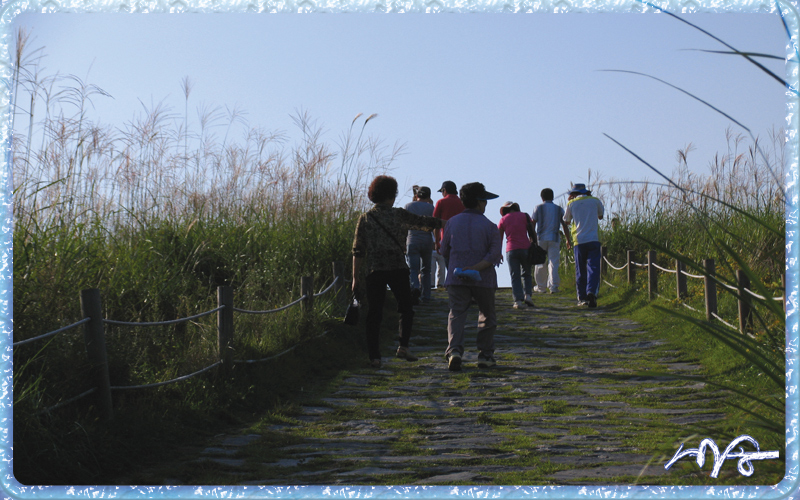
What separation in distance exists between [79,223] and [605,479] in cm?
510

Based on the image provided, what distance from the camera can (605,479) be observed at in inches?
157

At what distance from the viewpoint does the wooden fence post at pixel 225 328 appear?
6.59 meters

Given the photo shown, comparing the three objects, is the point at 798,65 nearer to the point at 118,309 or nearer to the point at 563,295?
the point at 118,309

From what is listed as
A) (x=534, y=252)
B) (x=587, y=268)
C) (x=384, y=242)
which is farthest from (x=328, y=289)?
(x=587, y=268)

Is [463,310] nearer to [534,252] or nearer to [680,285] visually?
[534,252]

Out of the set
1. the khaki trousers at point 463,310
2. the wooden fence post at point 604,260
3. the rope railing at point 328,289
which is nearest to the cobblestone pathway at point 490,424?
the khaki trousers at point 463,310

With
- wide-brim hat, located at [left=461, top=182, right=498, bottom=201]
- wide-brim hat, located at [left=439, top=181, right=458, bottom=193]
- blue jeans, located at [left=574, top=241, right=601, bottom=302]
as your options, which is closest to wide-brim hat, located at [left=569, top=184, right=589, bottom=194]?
blue jeans, located at [left=574, top=241, right=601, bottom=302]

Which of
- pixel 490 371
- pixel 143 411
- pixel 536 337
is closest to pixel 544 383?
pixel 490 371

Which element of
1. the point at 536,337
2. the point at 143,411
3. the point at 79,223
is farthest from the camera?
the point at 536,337

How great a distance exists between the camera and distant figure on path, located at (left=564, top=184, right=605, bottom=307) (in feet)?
39.5

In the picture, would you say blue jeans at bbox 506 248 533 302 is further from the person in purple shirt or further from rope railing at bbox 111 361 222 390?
rope railing at bbox 111 361 222 390

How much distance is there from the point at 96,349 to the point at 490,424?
9.01 ft

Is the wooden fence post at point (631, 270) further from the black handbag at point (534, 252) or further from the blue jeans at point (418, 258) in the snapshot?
the blue jeans at point (418, 258)

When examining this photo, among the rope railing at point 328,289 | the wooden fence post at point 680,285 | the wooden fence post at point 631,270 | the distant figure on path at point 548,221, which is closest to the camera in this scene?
the rope railing at point 328,289
